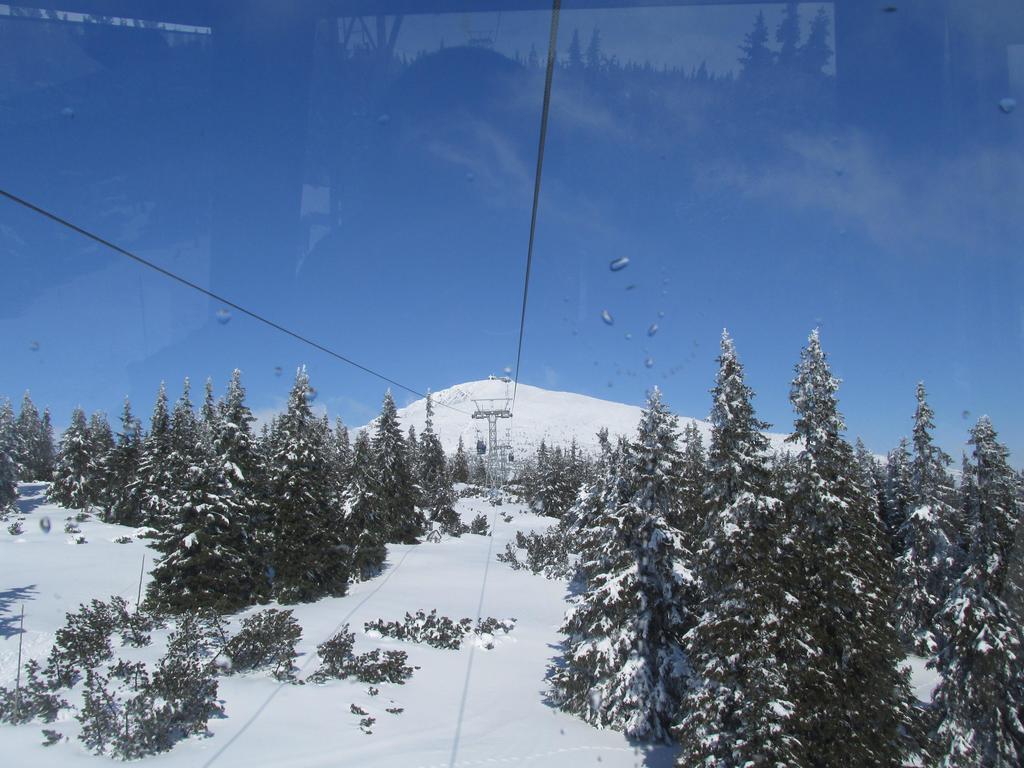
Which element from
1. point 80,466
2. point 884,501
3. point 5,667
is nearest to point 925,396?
point 884,501

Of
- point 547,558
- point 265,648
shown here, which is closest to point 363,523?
point 547,558

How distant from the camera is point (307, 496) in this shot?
32.4 metres

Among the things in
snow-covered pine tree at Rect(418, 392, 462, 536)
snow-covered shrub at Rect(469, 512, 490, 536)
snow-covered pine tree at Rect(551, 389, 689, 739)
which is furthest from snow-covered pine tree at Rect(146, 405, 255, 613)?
snow-covered shrub at Rect(469, 512, 490, 536)

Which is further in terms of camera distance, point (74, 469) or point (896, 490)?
point (74, 469)

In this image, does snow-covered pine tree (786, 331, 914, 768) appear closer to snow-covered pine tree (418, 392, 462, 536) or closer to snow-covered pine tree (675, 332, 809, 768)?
snow-covered pine tree (675, 332, 809, 768)

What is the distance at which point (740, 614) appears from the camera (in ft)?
45.5

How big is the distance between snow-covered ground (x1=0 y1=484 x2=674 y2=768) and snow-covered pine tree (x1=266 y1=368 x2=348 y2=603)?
155 centimetres

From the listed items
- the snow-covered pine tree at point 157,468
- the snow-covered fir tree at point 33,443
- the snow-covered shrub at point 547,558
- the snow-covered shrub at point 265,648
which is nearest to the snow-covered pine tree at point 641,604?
the snow-covered shrub at point 265,648

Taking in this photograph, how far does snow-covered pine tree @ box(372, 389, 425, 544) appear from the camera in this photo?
154 ft

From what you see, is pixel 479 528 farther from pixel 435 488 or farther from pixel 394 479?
pixel 394 479

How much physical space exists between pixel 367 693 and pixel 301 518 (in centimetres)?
1477

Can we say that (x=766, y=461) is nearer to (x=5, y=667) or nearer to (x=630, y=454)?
(x=630, y=454)

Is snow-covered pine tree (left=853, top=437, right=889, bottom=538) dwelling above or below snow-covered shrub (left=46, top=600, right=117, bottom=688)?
above

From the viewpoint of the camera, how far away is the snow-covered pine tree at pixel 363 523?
124 ft
